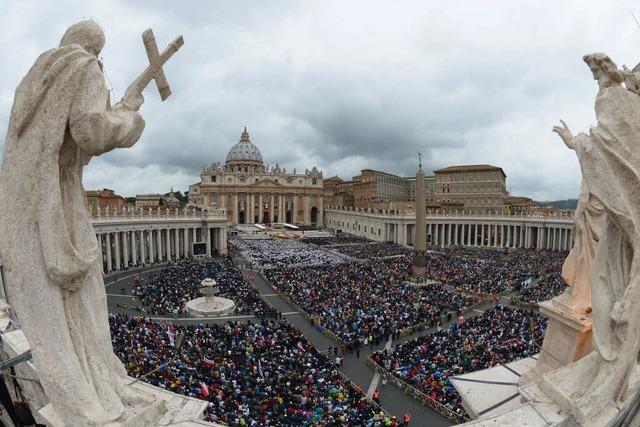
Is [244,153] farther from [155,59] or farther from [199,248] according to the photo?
[155,59]

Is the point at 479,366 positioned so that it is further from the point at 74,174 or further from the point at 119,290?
the point at 119,290

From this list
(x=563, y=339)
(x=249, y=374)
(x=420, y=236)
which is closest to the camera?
(x=563, y=339)

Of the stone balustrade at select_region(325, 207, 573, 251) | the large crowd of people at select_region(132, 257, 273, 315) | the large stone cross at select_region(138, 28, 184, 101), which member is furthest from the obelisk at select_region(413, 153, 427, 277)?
the large stone cross at select_region(138, 28, 184, 101)

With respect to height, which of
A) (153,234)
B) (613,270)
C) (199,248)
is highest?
(613,270)

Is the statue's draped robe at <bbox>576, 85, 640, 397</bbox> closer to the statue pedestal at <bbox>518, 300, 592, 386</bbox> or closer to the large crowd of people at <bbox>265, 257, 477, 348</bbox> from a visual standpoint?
the statue pedestal at <bbox>518, 300, 592, 386</bbox>

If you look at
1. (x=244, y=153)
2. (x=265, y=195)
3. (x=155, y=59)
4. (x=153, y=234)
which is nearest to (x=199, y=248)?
(x=153, y=234)

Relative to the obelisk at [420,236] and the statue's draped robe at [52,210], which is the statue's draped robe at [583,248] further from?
the obelisk at [420,236]
